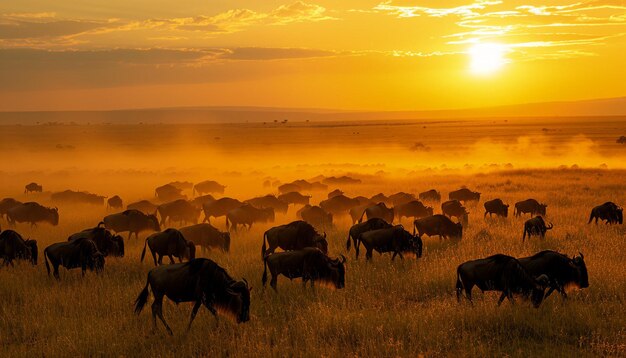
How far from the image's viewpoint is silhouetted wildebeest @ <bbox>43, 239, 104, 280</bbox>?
43.2 feet

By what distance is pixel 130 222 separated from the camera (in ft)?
63.3

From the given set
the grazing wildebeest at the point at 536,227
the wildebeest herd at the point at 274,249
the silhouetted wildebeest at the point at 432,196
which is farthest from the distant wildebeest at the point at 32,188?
the grazing wildebeest at the point at 536,227

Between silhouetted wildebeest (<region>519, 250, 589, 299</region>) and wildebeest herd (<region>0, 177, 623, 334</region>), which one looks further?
silhouetted wildebeest (<region>519, 250, 589, 299</region>)

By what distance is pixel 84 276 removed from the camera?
13.7 m

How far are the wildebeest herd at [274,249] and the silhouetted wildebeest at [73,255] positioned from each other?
0.02 meters

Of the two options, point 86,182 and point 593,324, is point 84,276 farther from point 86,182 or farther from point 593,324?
point 86,182

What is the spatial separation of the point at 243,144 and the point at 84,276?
90.7 metres

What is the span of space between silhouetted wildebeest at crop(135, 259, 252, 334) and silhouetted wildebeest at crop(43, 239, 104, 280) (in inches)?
176

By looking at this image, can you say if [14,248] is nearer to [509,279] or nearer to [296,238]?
[296,238]

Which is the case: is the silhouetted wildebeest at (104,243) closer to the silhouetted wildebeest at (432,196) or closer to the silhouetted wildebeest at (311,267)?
the silhouetted wildebeest at (311,267)

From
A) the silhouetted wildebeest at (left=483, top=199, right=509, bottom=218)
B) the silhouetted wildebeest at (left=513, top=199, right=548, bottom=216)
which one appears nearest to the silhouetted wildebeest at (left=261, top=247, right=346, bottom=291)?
the silhouetted wildebeest at (left=483, top=199, right=509, bottom=218)

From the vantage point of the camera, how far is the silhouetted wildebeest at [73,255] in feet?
43.2

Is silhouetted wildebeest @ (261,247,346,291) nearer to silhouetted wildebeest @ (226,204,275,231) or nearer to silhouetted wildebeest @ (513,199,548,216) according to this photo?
silhouetted wildebeest @ (226,204,275,231)

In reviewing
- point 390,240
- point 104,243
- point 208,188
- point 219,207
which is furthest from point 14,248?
point 208,188
